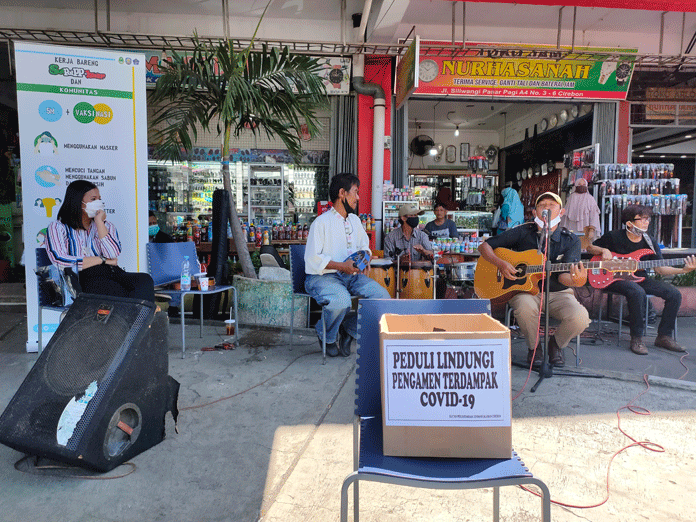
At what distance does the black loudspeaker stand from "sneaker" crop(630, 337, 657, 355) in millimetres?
4149

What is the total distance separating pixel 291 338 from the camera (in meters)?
4.59

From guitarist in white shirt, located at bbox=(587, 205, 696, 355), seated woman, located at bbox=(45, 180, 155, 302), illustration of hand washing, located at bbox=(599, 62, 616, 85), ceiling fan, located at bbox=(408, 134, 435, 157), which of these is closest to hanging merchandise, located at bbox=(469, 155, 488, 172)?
illustration of hand washing, located at bbox=(599, 62, 616, 85)

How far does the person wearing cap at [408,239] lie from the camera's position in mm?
6117

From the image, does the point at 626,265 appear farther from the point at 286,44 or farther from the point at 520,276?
the point at 286,44

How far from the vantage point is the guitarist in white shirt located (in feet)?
15.1

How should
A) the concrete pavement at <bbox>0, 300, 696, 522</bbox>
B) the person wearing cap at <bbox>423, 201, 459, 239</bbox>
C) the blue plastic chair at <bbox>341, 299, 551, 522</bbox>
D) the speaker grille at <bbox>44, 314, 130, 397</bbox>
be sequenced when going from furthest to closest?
the person wearing cap at <bbox>423, 201, 459, 239</bbox>, the speaker grille at <bbox>44, 314, 130, 397</bbox>, the concrete pavement at <bbox>0, 300, 696, 522</bbox>, the blue plastic chair at <bbox>341, 299, 551, 522</bbox>

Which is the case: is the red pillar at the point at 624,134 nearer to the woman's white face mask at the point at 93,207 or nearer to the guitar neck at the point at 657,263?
the guitar neck at the point at 657,263

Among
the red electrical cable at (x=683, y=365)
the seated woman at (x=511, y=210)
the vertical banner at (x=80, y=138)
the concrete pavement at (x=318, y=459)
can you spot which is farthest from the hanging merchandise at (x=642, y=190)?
the vertical banner at (x=80, y=138)

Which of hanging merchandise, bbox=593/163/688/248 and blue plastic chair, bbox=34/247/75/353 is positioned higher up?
hanging merchandise, bbox=593/163/688/248

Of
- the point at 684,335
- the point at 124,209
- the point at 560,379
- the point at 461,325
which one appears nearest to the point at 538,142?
the point at 684,335

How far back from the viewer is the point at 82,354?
7.62 ft

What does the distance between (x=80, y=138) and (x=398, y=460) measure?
415 centimetres

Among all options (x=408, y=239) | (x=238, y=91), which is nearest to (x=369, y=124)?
(x=408, y=239)

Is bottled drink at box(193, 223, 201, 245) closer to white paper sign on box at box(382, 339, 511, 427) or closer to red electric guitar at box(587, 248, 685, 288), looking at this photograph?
red electric guitar at box(587, 248, 685, 288)
